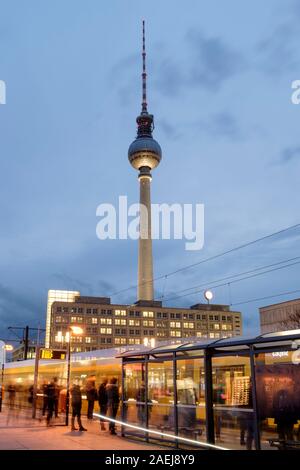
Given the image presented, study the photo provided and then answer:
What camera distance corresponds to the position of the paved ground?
12859mm

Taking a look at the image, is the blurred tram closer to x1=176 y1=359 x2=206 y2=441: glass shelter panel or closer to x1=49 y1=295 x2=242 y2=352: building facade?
x1=176 y1=359 x2=206 y2=441: glass shelter panel

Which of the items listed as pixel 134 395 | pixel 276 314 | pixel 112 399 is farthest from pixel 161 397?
pixel 276 314

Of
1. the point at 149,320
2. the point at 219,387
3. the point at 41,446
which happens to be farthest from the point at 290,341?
the point at 149,320

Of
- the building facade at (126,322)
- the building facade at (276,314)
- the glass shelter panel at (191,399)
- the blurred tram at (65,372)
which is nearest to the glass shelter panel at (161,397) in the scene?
the glass shelter panel at (191,399)

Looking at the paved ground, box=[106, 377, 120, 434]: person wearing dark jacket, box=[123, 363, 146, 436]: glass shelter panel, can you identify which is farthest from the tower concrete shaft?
box=[123, 363, 146, 436]: glass shelter panel

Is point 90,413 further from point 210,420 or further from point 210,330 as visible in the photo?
point 210,330

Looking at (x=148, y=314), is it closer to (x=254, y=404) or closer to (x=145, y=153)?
(x=145, y=153)

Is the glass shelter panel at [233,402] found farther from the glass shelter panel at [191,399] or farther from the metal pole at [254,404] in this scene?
the glass shelter panel at [191,399]

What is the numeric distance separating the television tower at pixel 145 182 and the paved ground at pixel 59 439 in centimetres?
11797

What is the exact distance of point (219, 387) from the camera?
41.2ft

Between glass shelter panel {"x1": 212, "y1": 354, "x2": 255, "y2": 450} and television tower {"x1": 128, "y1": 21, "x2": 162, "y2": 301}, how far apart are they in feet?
402

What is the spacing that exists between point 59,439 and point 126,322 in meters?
133
